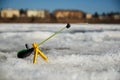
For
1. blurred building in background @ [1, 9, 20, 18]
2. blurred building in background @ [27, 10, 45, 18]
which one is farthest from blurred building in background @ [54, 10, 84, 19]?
blurred building in background @ [1, 9, 20, 18]

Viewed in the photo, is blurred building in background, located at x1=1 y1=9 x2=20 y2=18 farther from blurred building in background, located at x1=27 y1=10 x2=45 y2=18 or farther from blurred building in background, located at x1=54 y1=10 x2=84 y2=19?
blurred building in background, located at x1=54 y1=10 x2=84 y2=19

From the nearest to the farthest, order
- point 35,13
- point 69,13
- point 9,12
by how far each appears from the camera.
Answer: point 69,13
point 9,12
point 35,13

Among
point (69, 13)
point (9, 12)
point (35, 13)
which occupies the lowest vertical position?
point (35, 13)

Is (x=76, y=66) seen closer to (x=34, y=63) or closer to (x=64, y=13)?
(x=34, y=63)

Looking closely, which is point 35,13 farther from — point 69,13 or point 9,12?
point 69,13

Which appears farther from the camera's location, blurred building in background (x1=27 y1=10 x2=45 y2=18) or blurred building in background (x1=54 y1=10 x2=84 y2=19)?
blurred building in background (x1=27 y1=10 x2=45 y2=18)

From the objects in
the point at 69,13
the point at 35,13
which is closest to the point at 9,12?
the point at 35,13

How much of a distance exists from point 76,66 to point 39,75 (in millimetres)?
1052

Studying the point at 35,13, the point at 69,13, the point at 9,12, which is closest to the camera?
the point at 69,13

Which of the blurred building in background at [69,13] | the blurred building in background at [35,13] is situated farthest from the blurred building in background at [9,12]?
the blurred building in background at [69,13]

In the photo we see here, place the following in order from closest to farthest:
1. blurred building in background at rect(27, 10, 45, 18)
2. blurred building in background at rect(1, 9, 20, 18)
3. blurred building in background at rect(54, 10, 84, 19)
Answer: blurred building in background at rect(54, 10, 84, 19)
blurred building in background at rect(1, 9, 20, 18)
blurred building in background at rect(27, 10, 45, 18)

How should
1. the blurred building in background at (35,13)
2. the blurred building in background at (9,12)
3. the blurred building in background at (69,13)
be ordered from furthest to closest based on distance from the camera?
1. the blurred building in background at (35,13)
2. the blurred building in background at (9,12)
3. the blurred building in background at (69,13)

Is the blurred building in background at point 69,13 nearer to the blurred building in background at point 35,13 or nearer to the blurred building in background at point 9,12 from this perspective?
the blurred building in background at point 35,13

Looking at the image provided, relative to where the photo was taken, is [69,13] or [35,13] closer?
[69,13]
